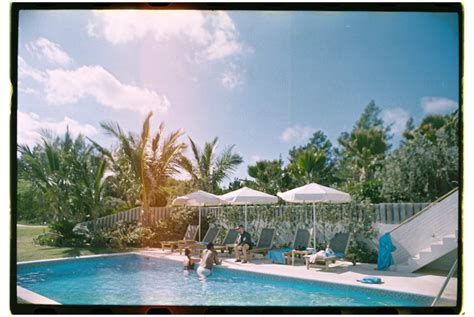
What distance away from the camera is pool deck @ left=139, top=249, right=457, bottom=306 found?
21.8 feet

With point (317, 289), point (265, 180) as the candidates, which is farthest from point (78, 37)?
point (265, 180)

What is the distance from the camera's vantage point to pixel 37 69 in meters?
8.35

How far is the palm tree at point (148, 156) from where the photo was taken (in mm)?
14312

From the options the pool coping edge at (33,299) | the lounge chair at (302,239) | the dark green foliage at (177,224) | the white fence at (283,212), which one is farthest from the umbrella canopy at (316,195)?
the dark green foliage at (177,224)

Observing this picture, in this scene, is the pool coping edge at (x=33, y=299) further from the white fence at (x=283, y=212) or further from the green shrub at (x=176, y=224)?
the green shrub at (x=176, y=224)

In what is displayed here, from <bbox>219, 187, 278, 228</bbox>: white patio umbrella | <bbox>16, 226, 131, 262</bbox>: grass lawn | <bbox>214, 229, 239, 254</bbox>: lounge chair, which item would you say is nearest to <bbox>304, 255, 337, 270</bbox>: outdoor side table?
<bbox>219, 187, 278, 228</bbox>: white patio umbrella

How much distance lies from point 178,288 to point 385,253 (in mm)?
4305

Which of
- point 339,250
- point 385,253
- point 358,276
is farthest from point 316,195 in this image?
point 358,276

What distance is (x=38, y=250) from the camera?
481 inches

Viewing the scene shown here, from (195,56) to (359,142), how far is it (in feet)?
39.7

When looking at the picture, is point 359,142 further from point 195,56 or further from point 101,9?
point 101,9

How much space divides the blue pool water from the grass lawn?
894 millimetres

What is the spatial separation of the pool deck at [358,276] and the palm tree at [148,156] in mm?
5618

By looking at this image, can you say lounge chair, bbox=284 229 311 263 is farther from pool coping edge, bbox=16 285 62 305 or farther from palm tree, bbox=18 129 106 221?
palm tree, bbox=18 129 106 221
